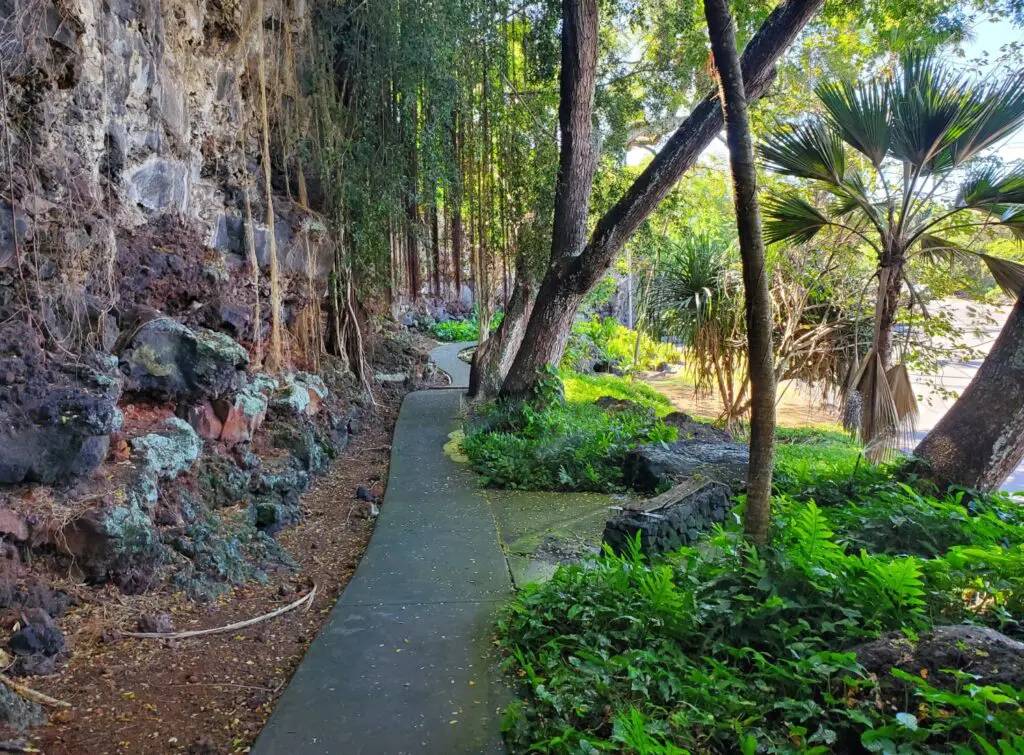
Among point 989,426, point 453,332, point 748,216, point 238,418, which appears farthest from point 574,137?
point 453,332

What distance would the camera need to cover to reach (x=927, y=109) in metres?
4.86

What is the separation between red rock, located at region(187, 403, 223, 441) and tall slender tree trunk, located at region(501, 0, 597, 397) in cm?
359

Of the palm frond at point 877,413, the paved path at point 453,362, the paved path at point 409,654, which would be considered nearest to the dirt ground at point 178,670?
the paved path at point 409,654

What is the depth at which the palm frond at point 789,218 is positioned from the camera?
567 centimetres

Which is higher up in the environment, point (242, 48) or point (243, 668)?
point (242, 48)

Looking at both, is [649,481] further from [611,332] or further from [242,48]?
[611,332]

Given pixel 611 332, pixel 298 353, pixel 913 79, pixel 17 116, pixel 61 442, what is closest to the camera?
pixel 61 442

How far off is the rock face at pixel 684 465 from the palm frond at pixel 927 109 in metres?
2.59

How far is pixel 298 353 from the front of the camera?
773 centimetres

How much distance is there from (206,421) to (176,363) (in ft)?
1.74

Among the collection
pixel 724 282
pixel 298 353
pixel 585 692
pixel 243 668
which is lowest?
pixel 243 668

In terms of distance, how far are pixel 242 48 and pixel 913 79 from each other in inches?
219

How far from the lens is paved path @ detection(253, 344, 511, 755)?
2527mm

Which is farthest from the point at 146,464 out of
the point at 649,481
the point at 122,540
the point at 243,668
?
the point at 649,481
